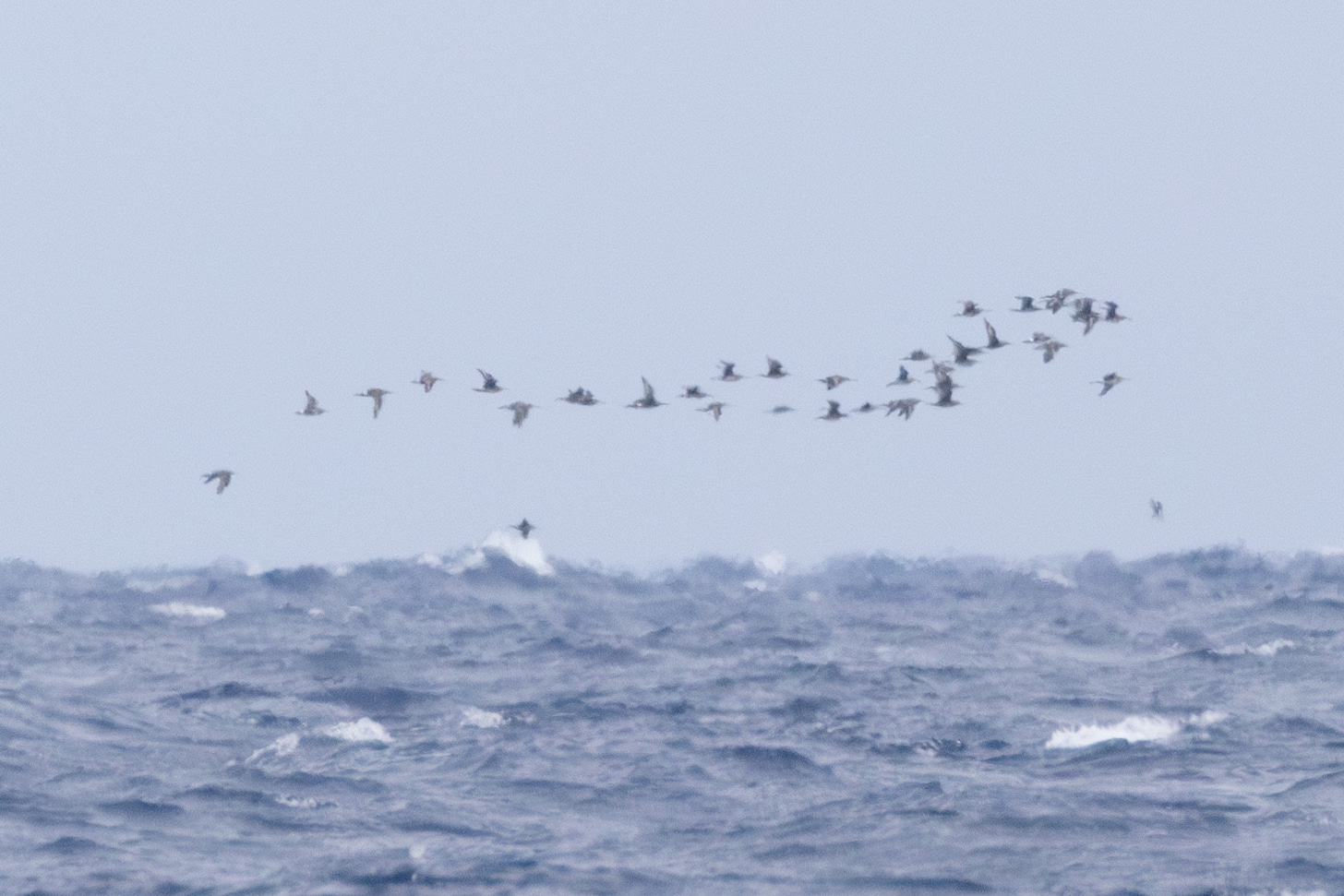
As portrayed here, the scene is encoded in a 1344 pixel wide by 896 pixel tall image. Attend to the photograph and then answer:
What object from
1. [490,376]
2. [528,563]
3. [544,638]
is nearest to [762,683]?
[490,376]

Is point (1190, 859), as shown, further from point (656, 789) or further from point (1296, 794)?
point (656, 789)

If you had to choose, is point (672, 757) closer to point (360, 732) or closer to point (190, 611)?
point (360, 732)

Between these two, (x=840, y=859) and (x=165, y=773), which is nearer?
(x=840, y=859)

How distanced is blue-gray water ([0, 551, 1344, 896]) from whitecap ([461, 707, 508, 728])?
12 centimetres

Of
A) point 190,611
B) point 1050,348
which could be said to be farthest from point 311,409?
point 190,611

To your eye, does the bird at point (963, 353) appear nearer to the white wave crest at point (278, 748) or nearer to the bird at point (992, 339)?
the bird at point (992, 339)

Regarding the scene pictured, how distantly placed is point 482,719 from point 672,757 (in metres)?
5.22

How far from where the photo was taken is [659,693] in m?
34.1

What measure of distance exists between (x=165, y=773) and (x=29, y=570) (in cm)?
7057

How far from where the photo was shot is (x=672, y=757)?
2664 centimetres

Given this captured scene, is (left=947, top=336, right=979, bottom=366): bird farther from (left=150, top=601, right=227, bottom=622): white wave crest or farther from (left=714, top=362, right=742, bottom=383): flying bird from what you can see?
(left=150, top=601, right=227, bottom=622): white wave crest

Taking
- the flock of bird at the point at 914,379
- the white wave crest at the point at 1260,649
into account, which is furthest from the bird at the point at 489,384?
the white wave crest at the point at 1260,649

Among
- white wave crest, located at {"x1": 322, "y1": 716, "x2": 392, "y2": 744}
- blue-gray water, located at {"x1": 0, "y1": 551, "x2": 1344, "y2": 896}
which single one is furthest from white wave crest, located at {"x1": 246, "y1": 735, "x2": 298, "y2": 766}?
white wave crest, located at {"x1": 322, "y1": 716, "x2": 392, "y2": 744}

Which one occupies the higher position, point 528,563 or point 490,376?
point 490,376
